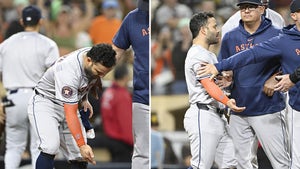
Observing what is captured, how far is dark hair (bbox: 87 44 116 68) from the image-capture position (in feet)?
19.5

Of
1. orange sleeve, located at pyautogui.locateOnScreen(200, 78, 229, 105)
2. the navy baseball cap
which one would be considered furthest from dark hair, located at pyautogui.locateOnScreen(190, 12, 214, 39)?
the navy baseball cap

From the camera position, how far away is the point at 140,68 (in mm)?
6973

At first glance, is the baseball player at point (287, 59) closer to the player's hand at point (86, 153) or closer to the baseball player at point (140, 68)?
the player's hand at point (86, 153)

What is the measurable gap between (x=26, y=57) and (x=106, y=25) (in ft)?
10.8

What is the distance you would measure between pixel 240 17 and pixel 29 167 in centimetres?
313

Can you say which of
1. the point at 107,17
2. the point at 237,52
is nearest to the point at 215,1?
the point at 107,17

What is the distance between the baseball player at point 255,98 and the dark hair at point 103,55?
0.98 meters

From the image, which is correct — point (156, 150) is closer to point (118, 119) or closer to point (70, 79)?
point (118, 119)

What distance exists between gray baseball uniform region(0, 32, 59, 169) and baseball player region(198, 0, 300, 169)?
7.26 ft

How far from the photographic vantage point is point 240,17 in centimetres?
657

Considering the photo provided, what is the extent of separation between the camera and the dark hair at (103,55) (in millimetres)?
5953

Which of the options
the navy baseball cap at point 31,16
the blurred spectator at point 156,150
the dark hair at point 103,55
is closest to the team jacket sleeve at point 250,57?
the dark hair at point 103,55

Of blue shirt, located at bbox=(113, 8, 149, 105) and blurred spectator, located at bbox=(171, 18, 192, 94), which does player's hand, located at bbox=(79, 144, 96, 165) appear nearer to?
blue shirt, located at bbox=(113, 8, 149, 105)

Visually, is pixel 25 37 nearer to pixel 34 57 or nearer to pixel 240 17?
pixel 34 57
